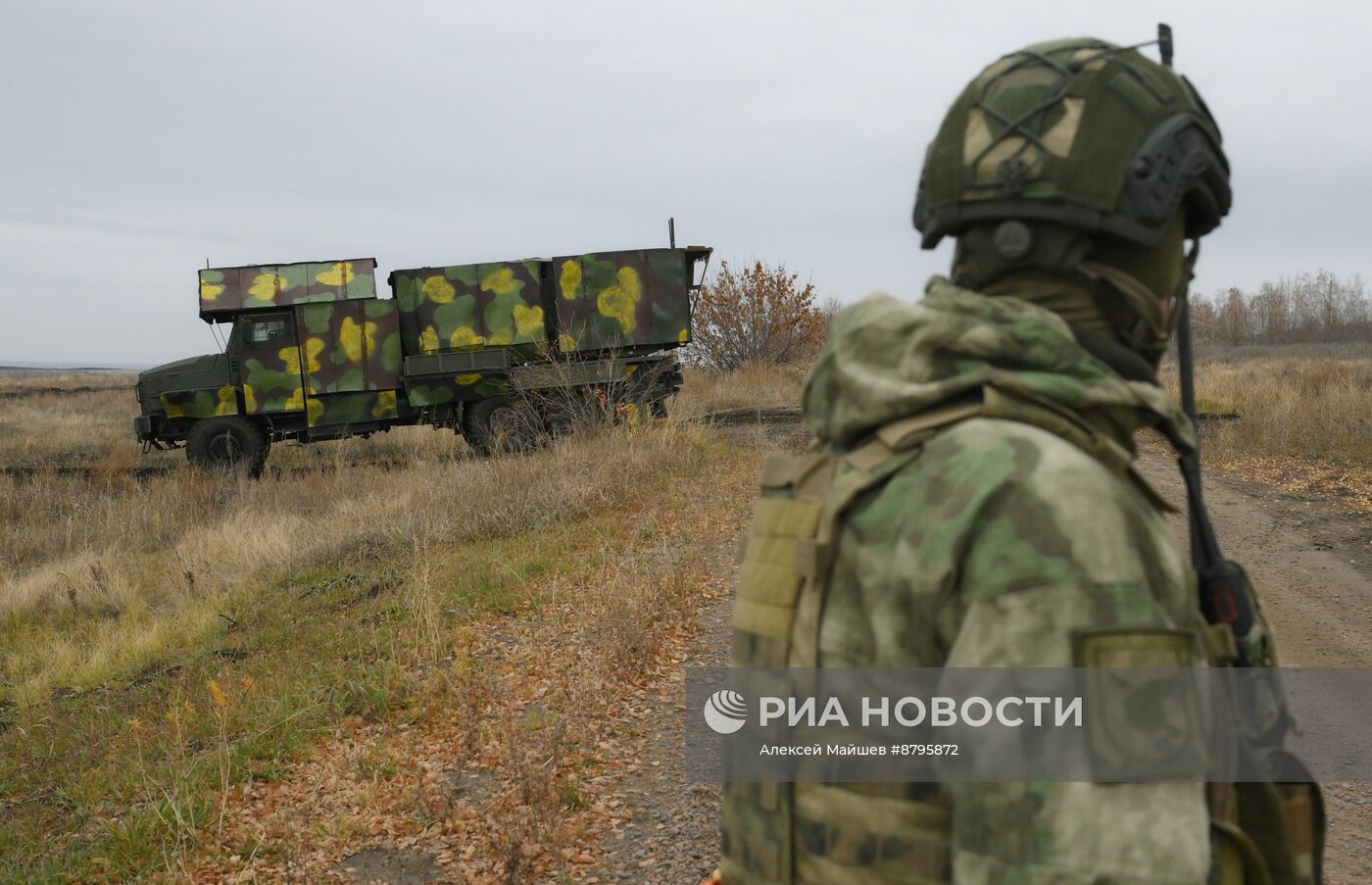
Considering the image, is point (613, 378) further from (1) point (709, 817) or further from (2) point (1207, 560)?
(2) point (1207, 560)

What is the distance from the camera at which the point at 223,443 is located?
15.5 m

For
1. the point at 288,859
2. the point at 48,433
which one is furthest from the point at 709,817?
the point at 48,433

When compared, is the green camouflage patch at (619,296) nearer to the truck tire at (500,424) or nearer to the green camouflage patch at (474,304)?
the green camouflage patch at (474,304)

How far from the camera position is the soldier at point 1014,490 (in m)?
1.05

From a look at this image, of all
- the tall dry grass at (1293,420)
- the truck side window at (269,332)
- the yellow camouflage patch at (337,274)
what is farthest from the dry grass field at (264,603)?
the tall dry grass at (1293,420)

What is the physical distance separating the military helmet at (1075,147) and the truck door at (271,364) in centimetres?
1515

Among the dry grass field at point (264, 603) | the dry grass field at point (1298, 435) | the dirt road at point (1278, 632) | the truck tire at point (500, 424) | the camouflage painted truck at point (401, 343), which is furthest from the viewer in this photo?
the camouflage painted truck at point (401, 343)

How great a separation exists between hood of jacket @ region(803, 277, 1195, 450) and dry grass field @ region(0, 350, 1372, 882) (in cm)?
253

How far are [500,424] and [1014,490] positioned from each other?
47.3 ft

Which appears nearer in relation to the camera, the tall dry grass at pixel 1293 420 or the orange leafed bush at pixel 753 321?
the tall dry grass at pixel 1293 420

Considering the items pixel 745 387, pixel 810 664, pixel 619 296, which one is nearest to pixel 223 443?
pixel 619 296

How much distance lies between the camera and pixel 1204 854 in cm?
105

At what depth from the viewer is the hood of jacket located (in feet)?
3.88

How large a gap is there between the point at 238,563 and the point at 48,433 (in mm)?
18270
